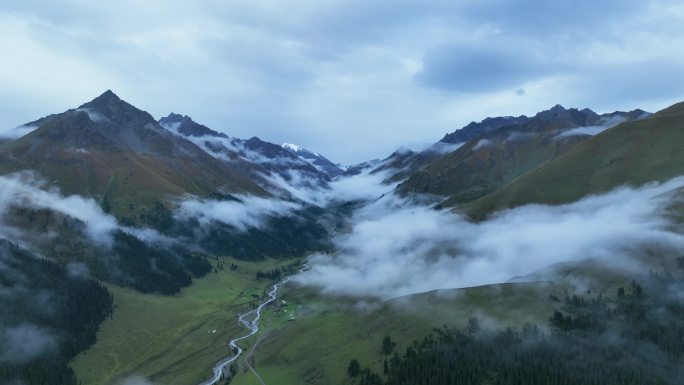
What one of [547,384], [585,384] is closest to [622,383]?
[585,384]

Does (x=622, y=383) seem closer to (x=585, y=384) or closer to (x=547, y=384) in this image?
(x=585, y=384)

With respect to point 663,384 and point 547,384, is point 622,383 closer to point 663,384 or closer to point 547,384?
point 663,384

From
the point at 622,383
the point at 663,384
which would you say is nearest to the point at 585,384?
the point at 622,383

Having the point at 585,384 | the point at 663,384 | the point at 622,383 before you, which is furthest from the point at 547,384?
the point at 663,384

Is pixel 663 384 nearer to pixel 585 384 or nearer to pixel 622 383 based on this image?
pixel 622 383

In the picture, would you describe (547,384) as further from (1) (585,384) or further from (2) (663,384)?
(2) (663,384)
